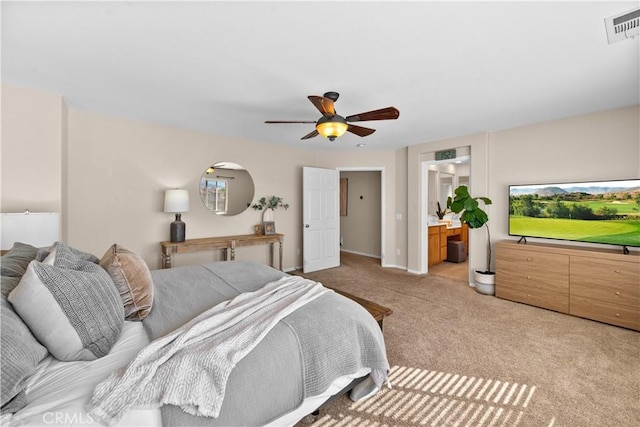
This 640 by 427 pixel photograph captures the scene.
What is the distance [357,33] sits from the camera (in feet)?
5.65

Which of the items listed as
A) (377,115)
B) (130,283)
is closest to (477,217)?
(377,115)

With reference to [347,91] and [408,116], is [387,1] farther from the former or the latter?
[408,116]

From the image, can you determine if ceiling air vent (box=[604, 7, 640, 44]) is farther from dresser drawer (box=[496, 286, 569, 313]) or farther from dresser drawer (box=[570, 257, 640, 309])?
dresser drawer (box=[496, 286, 569, 313])

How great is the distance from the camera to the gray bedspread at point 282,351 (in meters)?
1.12

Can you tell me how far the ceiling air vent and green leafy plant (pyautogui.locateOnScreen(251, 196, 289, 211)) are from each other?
162 inches

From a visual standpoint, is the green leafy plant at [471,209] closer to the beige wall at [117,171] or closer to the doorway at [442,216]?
the doorway at [442,216]

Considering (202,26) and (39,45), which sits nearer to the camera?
(202,26)

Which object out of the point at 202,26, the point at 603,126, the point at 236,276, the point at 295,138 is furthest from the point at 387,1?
the point at 603,126

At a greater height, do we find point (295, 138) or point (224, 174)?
point (295, 138)

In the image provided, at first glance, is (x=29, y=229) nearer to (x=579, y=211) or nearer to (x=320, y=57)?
(x=320, y=57)

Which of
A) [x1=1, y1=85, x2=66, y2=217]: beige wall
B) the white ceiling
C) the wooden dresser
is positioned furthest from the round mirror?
the wooden dresser

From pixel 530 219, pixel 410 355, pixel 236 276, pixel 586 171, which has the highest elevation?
pixel 586 171

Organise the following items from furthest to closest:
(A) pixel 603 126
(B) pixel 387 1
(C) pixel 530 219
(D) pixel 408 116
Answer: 1. (C) pixel 530 219
2. (D) pixel 408 116
3. (A) pixel 603 126
4. (B) pixel 387 1

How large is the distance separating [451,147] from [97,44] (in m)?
4.45
